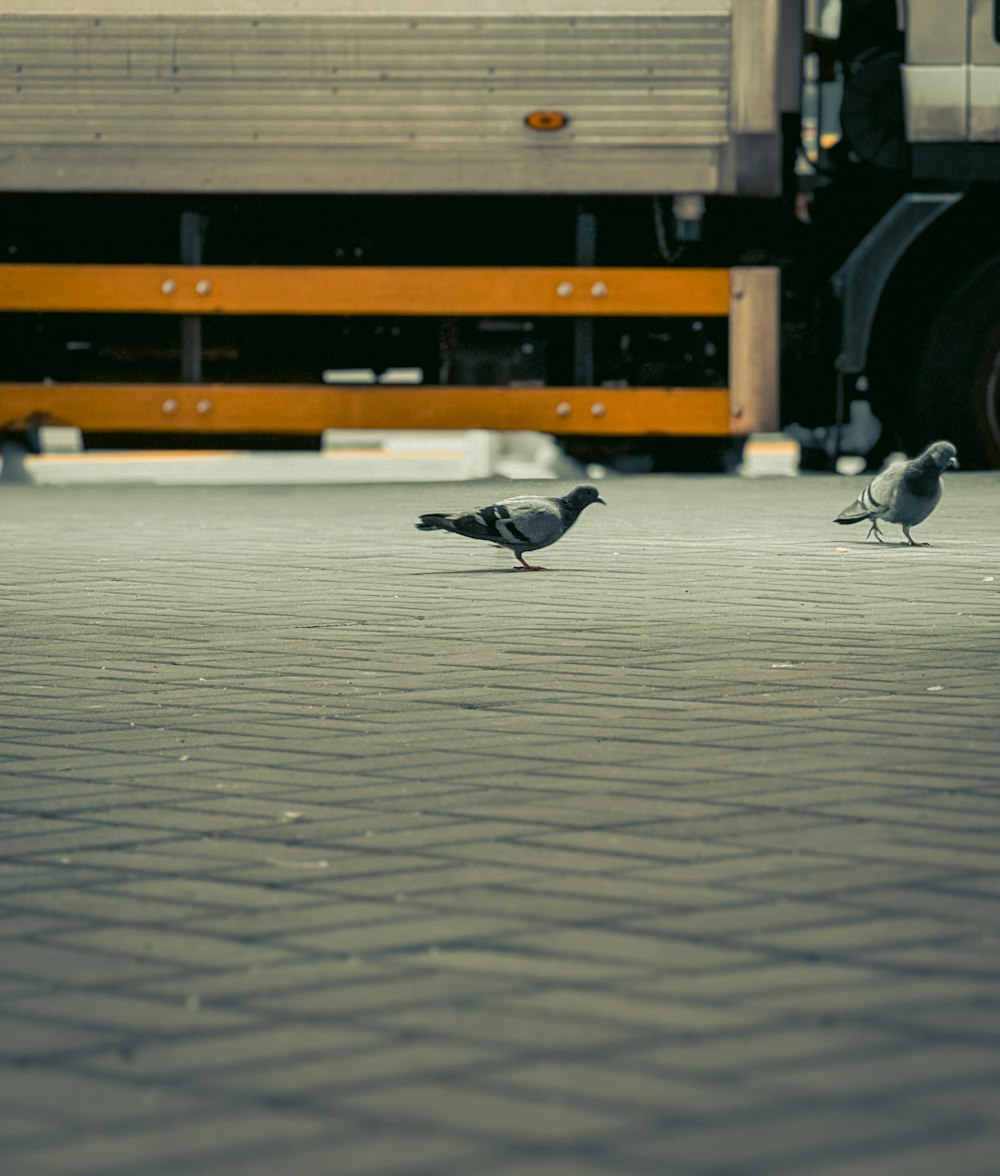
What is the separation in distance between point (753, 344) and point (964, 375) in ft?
3.95

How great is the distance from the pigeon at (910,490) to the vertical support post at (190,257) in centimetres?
363

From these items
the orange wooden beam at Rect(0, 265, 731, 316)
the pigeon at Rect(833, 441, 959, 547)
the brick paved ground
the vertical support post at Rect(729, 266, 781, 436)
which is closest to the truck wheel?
the vertical support post at Rect(729, 266, 781, 436)

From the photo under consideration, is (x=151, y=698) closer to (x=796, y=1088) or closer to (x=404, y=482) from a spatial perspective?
(x=796, y=1088)

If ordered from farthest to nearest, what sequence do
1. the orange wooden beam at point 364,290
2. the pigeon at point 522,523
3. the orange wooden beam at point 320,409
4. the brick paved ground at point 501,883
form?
the orange wooden beam at point 320,409
the orange wooden beam at point 364,290
the pigeon at point 522,523
the brick paved ground at point 501,883

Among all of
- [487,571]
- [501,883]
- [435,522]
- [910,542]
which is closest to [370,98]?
[435,522]

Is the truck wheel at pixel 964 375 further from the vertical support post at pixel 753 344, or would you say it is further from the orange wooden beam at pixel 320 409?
the orange wooden beam at pixel 320 409

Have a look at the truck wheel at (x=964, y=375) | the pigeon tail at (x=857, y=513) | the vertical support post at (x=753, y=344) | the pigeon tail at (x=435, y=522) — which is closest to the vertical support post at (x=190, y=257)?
the vertical support post at (x=753, y=344)

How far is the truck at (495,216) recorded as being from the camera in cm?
1060

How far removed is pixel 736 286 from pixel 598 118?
1043mm

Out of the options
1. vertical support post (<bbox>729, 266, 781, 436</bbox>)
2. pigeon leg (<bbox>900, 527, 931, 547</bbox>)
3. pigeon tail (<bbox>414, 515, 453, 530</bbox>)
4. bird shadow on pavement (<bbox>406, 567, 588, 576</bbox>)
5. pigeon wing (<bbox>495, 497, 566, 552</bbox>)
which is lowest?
pigeon leg (<bbox>900, 527, 931, 547</bbox>)

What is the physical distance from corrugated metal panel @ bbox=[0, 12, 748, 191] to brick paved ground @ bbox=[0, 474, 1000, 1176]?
3.63 metres

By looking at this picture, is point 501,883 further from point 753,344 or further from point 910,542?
point 753,344

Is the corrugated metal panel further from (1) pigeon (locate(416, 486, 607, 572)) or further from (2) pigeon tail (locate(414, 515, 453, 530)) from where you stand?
(1) pigeon (locate(416, 486, 607, 572))

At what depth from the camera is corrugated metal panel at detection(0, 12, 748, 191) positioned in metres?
10.6
